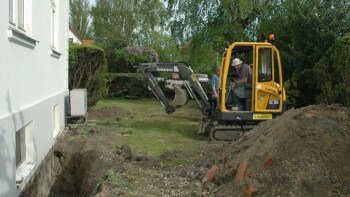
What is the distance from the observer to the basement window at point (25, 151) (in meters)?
4.65

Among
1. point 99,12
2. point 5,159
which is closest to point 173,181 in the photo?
point 5,159

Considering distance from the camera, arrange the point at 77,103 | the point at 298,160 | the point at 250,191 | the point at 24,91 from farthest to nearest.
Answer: the point at 77,103
the point at 24,91
the point at 298,160
the point at 250,191

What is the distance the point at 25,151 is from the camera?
498 cm

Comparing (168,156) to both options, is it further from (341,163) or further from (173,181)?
(341,163)

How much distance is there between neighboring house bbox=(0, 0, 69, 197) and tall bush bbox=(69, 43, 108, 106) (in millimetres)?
3488

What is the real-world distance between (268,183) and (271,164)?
1.16ft

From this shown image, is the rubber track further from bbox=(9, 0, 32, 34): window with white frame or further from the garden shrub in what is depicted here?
the garden shrub

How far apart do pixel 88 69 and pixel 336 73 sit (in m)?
8.03

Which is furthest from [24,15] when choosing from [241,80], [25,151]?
[241,80]

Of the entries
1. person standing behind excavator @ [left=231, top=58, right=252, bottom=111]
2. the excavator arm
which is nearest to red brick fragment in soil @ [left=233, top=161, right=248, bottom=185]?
person standing behind excavator @ [left=231, top=58, right=252, bottom=111]

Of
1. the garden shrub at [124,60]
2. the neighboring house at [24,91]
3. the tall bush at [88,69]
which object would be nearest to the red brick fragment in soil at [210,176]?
the neighboring house at [24,91]

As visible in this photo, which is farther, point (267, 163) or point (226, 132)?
point (226, 132)

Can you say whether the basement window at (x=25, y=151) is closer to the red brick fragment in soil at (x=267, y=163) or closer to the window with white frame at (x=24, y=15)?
the window with white frame at (x=24, y=15)

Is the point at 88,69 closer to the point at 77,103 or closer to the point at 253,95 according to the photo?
the point at 77,103
